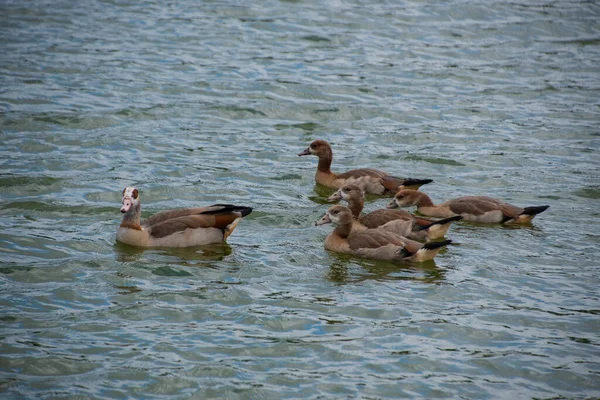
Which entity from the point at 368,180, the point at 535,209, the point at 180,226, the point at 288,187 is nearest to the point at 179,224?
the point at 180,226

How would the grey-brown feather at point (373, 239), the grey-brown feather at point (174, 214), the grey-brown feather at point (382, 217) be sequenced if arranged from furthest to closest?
the grey-brown feather at point (382, 217) → the grey-brown feather at point (174, 214) → the grey-brown feather at point (373, 239)

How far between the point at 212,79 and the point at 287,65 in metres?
2.12

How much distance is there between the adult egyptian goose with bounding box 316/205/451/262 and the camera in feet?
39.8

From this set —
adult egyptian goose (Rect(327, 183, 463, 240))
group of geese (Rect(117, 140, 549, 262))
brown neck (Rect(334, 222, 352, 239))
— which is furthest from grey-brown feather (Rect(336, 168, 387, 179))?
brown neck (Rect(334, 222, 352, 239))

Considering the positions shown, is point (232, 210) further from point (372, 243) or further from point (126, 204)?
point (372, 243)

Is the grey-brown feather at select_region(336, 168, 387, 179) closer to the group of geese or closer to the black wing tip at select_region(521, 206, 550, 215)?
the group of geese

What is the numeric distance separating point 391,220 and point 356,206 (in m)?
0.75

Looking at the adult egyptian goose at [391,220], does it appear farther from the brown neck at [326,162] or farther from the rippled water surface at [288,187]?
the brown neck at [326,162]

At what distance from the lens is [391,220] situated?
1348cm

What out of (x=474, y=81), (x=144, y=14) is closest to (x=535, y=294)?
(x=474, y=81)

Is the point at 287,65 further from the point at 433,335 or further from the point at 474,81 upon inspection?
the point at 433,335

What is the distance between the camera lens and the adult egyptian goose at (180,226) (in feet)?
41.3

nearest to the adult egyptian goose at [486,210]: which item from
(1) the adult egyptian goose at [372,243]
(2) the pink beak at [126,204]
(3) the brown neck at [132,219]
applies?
(1) the adult egyptian goose at [372,243]

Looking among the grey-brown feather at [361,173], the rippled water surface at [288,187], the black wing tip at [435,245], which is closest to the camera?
the rippled water surface at [288,187]
